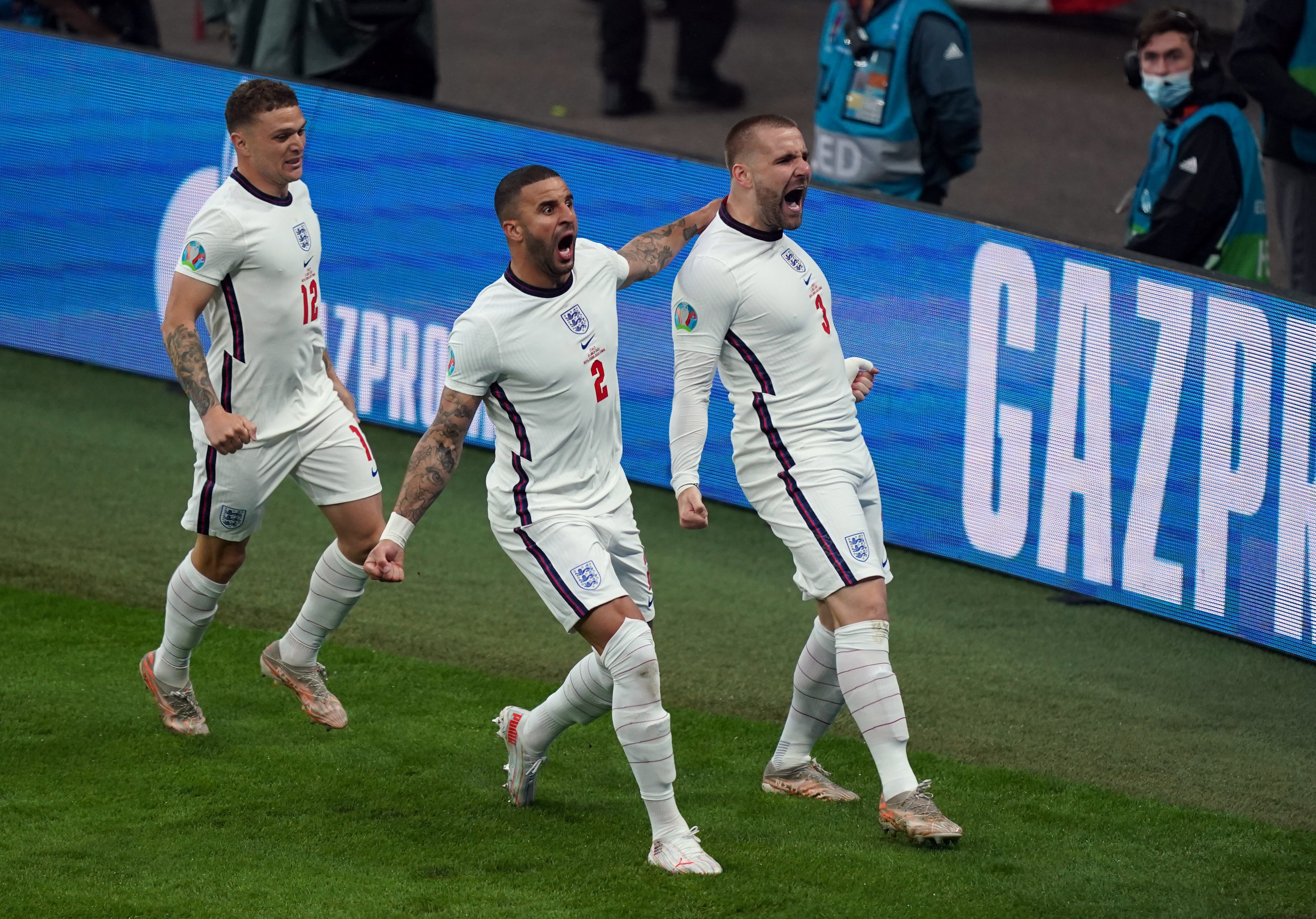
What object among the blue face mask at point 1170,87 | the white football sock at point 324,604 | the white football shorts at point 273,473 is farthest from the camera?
the blue face mask at point 1170,87

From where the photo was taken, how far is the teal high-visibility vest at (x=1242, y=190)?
7.50m

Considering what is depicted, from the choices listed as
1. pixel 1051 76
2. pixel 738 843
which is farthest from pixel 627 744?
pixel 1051 76

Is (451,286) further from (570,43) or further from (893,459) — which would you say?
A: (570,43)

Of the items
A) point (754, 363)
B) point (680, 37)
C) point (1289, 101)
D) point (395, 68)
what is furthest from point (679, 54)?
point (754, 363)

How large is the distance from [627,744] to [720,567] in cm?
301

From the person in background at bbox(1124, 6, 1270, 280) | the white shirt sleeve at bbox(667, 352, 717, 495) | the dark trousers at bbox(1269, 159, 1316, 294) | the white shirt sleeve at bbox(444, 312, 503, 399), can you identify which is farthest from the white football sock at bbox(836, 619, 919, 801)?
the dark trousers at bbox(1269, 159, 1316, 294)

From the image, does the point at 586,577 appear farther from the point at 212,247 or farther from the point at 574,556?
the point at 212,247

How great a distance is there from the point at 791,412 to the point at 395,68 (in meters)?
5.84

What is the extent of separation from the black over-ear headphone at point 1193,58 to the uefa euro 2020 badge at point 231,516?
4.36 m

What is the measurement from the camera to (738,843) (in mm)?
5234

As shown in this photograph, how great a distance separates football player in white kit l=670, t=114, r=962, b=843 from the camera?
5289mm

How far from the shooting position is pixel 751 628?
729 centimetres

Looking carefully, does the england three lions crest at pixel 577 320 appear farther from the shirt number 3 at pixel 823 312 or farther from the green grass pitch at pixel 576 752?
the green grass pitch at pixel 576 752

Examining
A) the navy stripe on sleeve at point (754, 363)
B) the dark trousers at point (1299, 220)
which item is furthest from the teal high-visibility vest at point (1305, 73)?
the navy stripe on sleeve at point (754, 363)
